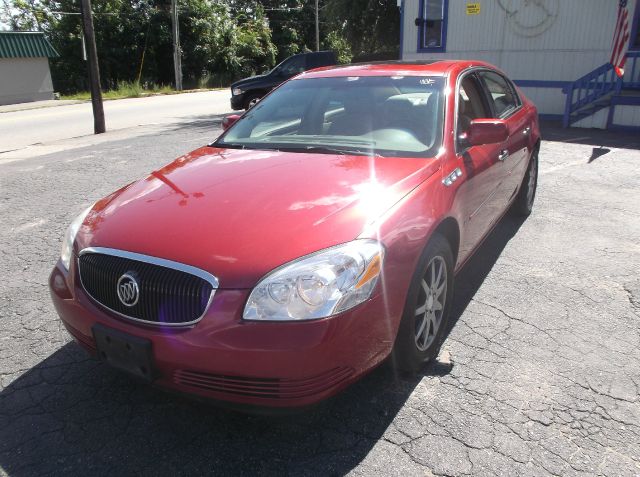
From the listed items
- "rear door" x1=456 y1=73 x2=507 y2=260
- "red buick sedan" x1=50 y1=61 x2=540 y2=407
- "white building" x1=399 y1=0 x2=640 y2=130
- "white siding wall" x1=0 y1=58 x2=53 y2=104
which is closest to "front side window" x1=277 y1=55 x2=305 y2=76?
"white building" x1=399 y1=0 x2=640 y2=130

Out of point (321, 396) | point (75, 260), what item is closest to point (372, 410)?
point (321, 396)

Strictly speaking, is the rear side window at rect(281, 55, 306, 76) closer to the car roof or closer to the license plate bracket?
the car roof

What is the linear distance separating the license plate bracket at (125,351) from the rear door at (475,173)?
187 cm

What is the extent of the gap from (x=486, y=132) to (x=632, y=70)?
1153cm

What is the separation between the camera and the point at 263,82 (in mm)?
15273

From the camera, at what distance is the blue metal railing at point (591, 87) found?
1162 centimetres

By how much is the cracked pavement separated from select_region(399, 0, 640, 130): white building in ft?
28.4

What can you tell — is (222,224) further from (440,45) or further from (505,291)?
(440,45)

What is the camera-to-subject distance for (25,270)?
14.0 ft

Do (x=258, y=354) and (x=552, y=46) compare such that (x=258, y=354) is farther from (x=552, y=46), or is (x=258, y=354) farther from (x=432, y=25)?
(x=432, y=25)

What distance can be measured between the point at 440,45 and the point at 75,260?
14.1m

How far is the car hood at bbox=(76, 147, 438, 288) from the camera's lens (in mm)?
2184

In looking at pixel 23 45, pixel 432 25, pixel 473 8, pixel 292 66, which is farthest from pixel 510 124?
pixel 23 45

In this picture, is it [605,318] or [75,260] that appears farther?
[605,318]
